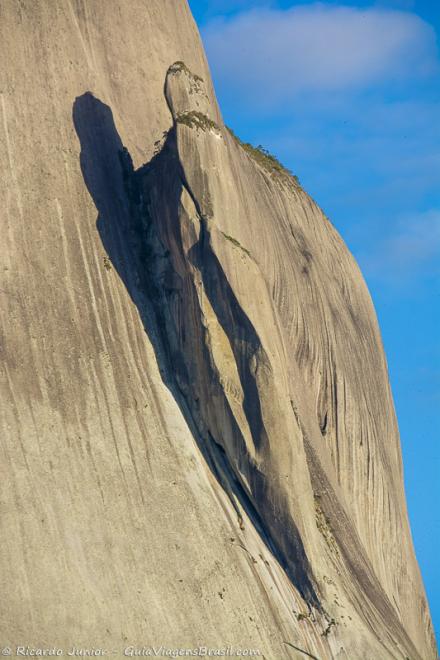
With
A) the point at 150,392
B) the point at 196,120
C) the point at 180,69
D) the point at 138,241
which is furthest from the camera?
the point at 180,69

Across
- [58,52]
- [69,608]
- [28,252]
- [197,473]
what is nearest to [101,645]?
[69,608]

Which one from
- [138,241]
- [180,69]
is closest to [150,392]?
[138,241]

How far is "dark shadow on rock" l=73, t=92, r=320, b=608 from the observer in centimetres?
2955

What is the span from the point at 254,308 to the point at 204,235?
214 centimetres

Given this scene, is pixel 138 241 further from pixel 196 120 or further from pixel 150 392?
pixel 150 392

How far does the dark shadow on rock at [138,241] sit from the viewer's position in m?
29.5

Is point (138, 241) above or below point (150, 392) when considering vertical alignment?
above

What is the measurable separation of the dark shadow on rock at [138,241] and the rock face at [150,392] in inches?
2.1

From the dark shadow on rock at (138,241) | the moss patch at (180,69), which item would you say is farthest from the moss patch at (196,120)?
the moss patch at (180,69)

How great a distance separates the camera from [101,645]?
25438 mm

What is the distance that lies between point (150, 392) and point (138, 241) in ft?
14.1

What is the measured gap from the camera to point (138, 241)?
104ft

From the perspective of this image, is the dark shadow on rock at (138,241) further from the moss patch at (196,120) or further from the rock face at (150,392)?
the moss patch at (196,120)

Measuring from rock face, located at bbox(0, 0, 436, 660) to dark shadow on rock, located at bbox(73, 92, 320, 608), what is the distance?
5 cm
